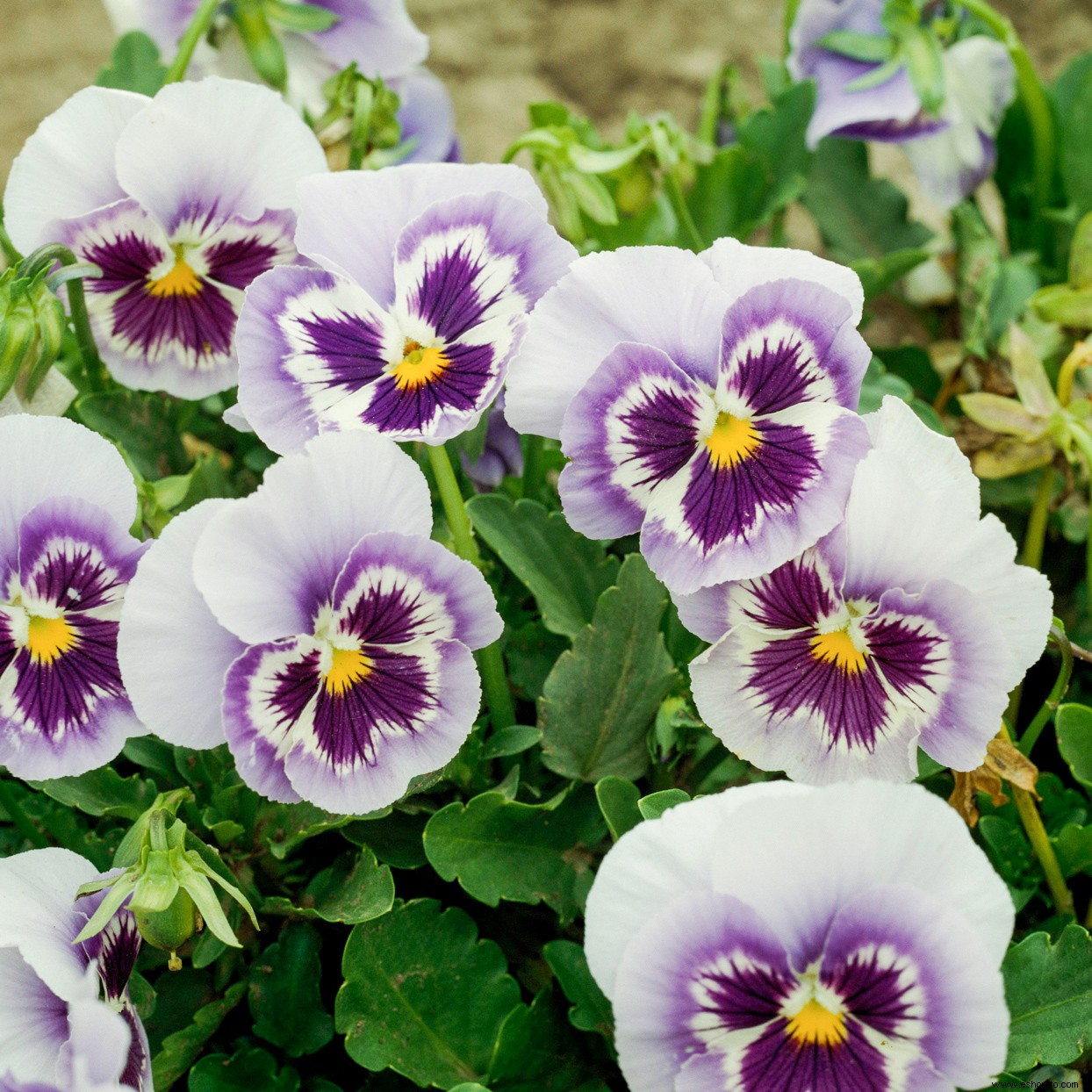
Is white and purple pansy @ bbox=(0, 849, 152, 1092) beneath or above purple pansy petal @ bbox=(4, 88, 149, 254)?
beneath

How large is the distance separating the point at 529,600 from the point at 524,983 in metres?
0.30

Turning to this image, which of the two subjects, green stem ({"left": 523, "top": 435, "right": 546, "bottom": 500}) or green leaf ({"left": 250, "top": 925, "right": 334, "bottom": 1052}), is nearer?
green leaf ({"left": 250, "top": 925, "right": 334, "bottom": 1052})

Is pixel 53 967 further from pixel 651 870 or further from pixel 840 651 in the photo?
pixel 840 651

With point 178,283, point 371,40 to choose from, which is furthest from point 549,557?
point 371,40

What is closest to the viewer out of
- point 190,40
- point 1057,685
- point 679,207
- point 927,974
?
point 927,974

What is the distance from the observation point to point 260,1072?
84 cm

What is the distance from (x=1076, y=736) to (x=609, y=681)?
0.31 m

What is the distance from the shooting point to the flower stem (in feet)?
2.51

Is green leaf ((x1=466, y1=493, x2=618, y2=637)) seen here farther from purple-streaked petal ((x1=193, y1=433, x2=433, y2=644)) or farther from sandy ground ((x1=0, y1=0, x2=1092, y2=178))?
sandy ground ((x1=0, y1=0, x2=1092, y2=178))

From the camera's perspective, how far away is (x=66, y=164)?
2.78 ft

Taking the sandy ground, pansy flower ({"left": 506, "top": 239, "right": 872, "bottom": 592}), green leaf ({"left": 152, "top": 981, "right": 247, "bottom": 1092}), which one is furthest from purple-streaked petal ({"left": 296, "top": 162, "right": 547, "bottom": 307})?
the sandy ground

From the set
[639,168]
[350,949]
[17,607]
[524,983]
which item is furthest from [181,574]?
[639,168]

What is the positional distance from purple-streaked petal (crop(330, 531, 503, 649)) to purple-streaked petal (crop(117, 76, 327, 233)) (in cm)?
29

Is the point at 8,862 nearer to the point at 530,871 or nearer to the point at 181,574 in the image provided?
the point at 181,574
